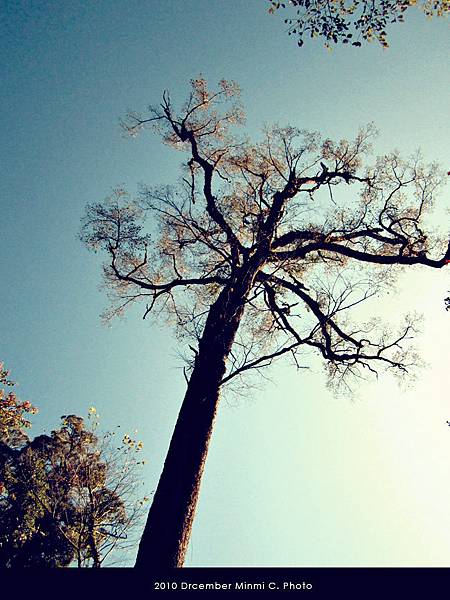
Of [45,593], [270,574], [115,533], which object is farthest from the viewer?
[115,533]

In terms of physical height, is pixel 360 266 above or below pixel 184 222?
above

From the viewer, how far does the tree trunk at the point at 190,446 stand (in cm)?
365

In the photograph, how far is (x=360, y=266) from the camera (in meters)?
9.29

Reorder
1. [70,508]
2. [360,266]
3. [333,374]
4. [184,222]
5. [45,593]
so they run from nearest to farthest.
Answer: [45,593]
[184,222]
[333,374]
[360,266]
[70,508]

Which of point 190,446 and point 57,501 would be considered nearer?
point 190,446

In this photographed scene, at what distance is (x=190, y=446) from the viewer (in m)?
4.32

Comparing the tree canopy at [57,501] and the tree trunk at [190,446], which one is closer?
the tree trunk at [190,446]

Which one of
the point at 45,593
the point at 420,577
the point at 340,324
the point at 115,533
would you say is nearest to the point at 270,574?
the point at 420,577

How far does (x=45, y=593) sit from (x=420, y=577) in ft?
8.47

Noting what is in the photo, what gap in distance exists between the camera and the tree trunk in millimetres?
3650

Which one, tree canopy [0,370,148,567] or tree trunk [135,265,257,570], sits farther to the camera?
tree canopy [0,370,148,567]

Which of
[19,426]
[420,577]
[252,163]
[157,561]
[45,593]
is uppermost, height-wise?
[252,163]

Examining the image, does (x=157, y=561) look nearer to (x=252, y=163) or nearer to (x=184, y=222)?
(x=184, y=222)

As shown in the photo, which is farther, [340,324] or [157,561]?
[340,324]
